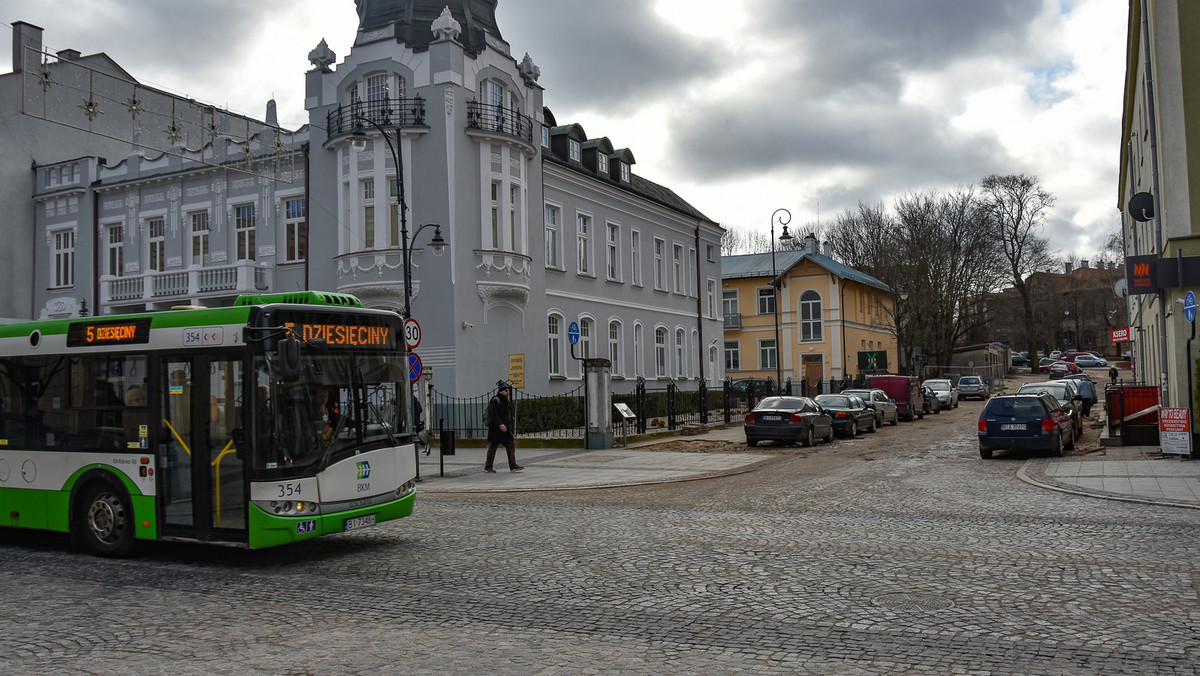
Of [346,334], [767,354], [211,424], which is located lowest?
[211,424]

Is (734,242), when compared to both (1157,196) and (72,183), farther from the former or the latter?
(1157,196)

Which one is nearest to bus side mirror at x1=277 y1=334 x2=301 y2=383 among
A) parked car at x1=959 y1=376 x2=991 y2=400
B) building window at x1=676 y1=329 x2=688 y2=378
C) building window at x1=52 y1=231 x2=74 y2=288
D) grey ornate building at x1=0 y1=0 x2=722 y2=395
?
grey ornate building at x1=0 y1=0 x2=722 y2=395

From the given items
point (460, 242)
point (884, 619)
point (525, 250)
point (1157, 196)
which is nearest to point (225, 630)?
point (884, 619)

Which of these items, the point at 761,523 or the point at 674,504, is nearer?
the point at 761,523

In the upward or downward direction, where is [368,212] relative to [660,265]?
upward

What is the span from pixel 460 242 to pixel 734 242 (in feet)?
219

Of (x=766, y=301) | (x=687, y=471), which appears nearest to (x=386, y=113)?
(x=687, y=471)

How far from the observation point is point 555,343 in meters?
35.8

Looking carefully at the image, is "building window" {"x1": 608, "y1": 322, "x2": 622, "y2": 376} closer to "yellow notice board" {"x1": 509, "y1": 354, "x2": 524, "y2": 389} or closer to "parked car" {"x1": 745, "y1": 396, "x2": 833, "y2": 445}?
"parked car" {"x1": 745, "y1": 396, "x2": 833, "y2": 445}

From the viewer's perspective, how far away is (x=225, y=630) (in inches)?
285

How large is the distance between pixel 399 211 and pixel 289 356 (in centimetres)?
2097

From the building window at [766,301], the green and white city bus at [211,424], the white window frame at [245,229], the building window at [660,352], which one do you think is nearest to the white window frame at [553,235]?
the building window at [660,352]

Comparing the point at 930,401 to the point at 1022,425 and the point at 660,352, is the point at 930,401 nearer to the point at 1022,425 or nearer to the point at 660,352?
the point at 660,352

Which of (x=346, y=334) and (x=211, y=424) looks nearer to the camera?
(x=211, y=424)
